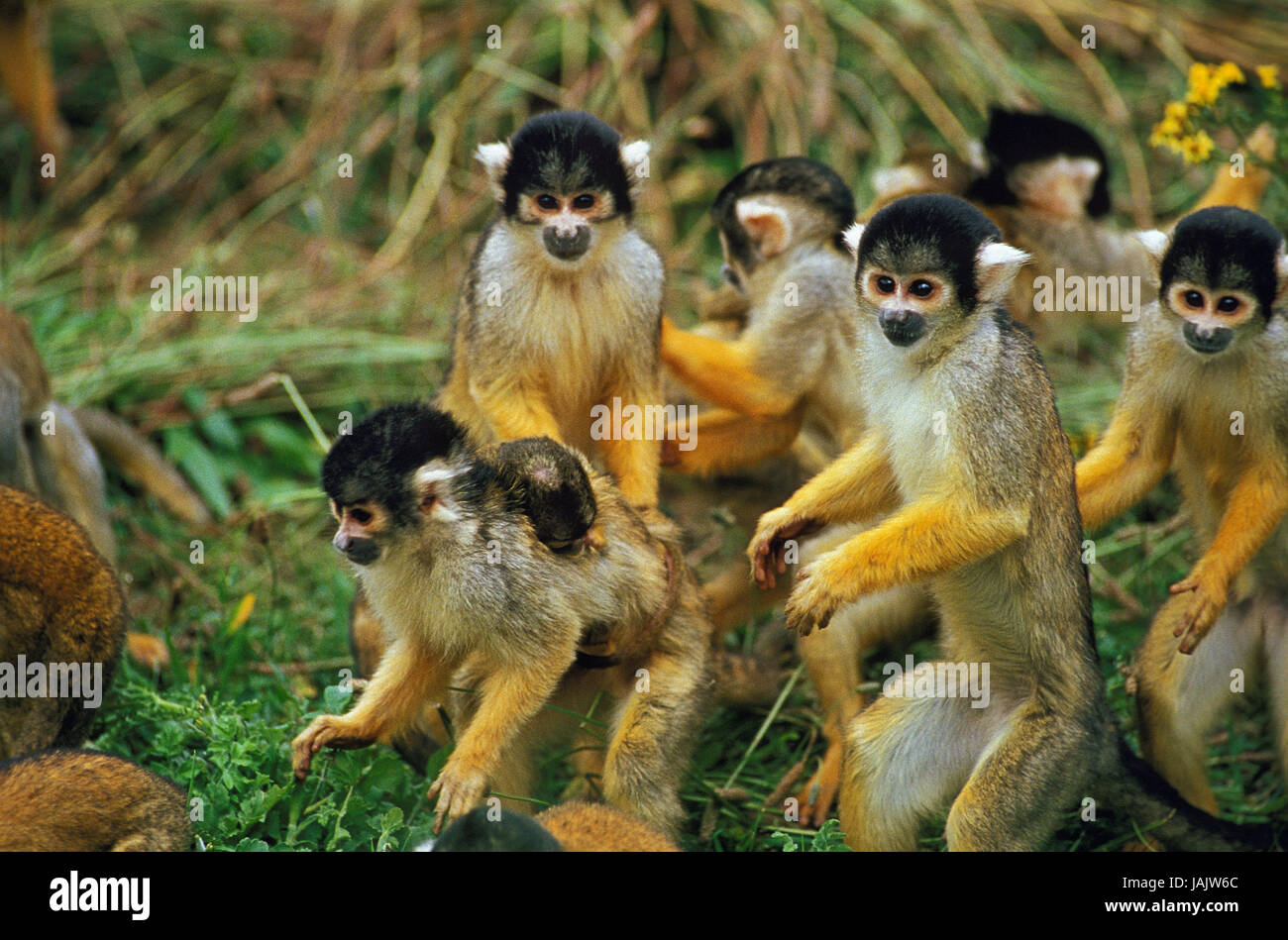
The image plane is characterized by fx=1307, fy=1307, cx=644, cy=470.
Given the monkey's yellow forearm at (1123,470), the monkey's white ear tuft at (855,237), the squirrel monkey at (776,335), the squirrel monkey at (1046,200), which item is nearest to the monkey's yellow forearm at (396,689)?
the squirrel monkey at (776,335)

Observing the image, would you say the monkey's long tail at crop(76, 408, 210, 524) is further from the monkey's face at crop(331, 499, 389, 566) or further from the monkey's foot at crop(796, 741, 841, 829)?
the monkey's foot at crop(796, 741, 841, 829)

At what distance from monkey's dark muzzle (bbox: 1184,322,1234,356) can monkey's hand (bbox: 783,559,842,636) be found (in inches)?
62.3

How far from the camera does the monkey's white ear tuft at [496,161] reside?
5262 mm

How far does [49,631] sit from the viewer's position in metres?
4.82

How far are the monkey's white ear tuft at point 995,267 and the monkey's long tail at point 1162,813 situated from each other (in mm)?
1593

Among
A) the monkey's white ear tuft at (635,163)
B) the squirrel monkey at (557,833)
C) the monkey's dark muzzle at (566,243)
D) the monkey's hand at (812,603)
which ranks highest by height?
the monkey's white ear tuft at (635,163)

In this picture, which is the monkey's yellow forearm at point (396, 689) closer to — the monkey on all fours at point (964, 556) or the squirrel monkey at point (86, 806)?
the squirrel monkey at point (86, 806)

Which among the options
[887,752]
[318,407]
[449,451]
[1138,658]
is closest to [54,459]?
[318,407]

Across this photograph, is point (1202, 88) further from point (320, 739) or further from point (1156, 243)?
point (320, 739)

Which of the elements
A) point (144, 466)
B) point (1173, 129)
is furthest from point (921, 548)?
point (144, 466)

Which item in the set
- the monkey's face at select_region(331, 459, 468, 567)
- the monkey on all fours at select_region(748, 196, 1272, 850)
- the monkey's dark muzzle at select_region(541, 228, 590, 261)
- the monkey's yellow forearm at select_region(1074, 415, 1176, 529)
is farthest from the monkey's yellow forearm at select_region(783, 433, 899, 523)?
the monkey's dark muzzle at select_region(541, 228, 590, 261)
